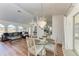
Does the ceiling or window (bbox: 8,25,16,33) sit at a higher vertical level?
the ceiling

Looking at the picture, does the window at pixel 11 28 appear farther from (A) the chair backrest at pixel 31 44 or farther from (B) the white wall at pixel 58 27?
(B) the white wall at pixel 58 27

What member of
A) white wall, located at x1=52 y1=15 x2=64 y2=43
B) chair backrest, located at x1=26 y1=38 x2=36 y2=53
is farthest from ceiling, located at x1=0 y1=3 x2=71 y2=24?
chair backrest, located at x1=26 y1=38 x2=36 y2=53

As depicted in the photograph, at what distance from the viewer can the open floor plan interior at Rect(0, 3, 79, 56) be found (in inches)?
105

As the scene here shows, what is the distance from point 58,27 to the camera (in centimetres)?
293

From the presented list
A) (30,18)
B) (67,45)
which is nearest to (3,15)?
(30,18)

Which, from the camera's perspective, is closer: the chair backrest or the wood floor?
the wood floor

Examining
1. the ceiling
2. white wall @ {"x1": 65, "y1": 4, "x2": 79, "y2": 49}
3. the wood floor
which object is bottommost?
the wood floor

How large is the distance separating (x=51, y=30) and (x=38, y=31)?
0.33m

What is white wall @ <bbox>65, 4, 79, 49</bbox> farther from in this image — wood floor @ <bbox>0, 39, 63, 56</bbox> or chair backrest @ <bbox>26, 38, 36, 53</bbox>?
chair backrest @ <bbox>26, 38, 36, 53</bbox>

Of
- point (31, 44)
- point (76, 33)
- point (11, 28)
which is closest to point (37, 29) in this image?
point (31, 44)

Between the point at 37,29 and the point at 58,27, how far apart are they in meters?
0.53

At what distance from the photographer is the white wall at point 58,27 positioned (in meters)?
2.89

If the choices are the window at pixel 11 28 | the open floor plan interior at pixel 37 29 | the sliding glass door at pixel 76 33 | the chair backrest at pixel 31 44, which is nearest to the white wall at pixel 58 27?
the open floor plan interior at pixel 37 29

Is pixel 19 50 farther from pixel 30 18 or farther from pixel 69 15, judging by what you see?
pixel 69 15
